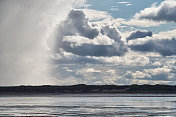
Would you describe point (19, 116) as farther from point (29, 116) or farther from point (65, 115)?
point (65, 115)

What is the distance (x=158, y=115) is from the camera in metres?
68.9

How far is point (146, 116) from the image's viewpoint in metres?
66.9

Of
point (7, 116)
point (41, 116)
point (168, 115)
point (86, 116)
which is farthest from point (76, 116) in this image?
point (168, 115)

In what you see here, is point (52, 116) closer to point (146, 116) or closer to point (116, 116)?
point (116, 116)

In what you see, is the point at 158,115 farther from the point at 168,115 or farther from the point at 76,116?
the point at 76,116


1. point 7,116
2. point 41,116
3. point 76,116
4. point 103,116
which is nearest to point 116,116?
point 103,116

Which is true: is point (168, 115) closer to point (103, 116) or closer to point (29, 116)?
point (103, 116)

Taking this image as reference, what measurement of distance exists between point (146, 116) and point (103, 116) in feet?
23.4

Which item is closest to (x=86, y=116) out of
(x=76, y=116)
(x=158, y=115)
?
(x=76, y=116)

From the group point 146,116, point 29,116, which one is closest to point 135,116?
point 146,116

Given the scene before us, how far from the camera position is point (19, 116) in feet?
224

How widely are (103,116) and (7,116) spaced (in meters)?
16.0

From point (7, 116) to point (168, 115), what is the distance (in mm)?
27187

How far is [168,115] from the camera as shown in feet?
225
